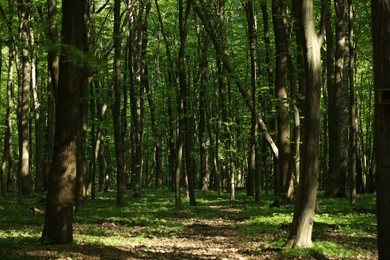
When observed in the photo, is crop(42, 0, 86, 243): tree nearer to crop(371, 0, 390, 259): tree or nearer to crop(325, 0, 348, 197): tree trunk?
crop(371, 0, 390, 259): tree

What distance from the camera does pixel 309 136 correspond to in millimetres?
9477

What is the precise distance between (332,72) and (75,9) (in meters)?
17.2

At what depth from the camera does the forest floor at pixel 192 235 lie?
917 cm

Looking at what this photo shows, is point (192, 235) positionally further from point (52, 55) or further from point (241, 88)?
point (241, 88)

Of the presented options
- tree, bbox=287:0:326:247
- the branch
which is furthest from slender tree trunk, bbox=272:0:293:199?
tree, bbox=287:0:326:247

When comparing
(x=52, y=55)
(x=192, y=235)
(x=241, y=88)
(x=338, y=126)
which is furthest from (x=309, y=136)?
(x=338, y=126)

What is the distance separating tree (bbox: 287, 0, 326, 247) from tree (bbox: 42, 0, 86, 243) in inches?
192

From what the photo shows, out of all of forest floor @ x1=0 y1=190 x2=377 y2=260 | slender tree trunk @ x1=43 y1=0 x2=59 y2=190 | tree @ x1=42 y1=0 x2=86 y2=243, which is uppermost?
slender tree trunk @ x1=43 y1=0 x2=59 y2=190

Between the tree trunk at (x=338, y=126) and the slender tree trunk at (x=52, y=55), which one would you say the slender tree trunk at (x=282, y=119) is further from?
the slender tree trunk at (x=52, y=55)

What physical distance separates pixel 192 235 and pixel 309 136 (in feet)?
17.1

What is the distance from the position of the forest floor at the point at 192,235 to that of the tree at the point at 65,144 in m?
0.49

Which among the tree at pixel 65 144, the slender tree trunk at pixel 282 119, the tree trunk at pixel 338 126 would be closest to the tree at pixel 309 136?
the tree at pixel 65 144

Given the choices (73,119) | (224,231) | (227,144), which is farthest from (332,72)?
(73,119)

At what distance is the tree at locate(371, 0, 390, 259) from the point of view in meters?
6.66
